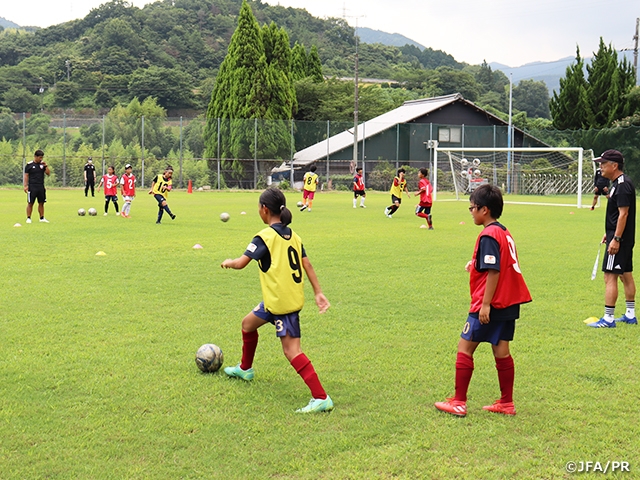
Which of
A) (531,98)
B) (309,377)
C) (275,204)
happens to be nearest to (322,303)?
(309,377)

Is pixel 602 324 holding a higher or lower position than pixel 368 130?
lower

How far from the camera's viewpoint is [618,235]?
7.26 m

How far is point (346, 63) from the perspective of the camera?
337 feet

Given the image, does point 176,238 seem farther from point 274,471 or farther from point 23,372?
point 274,471

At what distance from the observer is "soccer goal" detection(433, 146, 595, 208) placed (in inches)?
1522

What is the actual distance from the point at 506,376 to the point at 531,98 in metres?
118

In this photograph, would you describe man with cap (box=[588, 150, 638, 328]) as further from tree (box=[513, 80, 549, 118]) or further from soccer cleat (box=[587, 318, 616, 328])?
tree (box=[513, 80, 549, 118])

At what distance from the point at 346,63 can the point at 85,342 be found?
100 meters

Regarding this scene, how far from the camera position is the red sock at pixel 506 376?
477 centimetres

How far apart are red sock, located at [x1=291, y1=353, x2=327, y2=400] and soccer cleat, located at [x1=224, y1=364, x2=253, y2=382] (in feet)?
2.41

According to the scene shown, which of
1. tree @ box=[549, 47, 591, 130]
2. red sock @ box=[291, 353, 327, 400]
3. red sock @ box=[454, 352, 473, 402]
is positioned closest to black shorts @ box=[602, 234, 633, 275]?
red sock @ box=[454, 352, 473, 402]

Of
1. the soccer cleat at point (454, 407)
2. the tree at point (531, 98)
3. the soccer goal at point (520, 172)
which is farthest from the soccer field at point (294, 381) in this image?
the tree at point (531, 98)

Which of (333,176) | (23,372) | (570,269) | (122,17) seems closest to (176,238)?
(570,269)

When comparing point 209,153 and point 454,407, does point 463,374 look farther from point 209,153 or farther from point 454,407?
point 209,153
